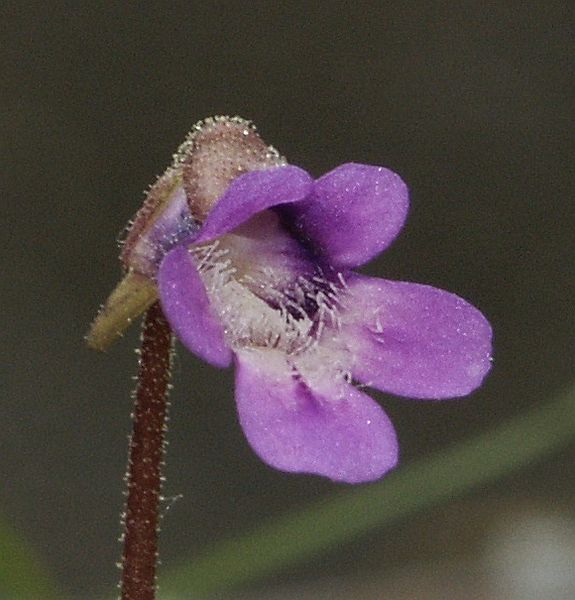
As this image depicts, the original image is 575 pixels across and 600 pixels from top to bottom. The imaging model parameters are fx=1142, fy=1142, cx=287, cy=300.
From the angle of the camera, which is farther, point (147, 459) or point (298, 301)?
point (298, 301)

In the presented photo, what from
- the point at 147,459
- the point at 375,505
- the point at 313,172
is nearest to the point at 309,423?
the point at 147,459

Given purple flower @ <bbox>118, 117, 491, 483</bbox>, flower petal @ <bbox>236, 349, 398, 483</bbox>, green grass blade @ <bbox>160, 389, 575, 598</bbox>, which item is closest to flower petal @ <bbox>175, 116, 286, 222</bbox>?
purple flower @ <bbox>118, 117, 491, 483</bbox>

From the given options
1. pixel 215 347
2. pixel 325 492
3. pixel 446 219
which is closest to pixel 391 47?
pixel 446 219

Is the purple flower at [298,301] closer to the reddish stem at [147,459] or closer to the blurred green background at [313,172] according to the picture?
the reddish stem at [147,459]

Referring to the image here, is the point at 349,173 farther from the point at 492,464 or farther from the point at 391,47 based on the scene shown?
the point at 391,47

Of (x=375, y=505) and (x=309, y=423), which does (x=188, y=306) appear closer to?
(x=309, y=423)

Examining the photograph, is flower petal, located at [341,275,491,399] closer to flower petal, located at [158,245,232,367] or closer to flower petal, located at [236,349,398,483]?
flower petal, located at [236,349,398,483]
